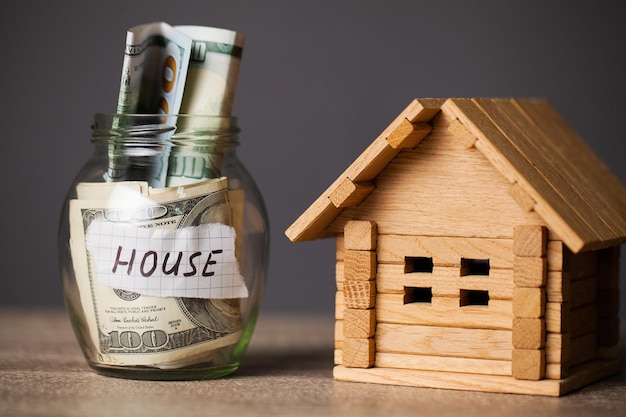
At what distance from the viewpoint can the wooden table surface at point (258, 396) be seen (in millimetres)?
1013

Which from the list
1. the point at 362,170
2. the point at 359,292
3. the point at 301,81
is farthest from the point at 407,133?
the point at 301,81

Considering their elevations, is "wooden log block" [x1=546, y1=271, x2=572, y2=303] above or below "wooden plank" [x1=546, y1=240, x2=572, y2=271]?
below

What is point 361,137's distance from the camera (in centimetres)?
196

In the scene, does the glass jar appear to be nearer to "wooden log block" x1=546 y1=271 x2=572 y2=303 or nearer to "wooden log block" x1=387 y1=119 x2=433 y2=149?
"wooden log block" x1=387 y1=119 x2=433 y2=149

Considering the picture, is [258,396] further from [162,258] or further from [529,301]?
[529,301]

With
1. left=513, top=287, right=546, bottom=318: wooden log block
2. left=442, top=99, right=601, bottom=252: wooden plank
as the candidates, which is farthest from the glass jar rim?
left=513, top=287, right=546, bottom=318: wooden log block

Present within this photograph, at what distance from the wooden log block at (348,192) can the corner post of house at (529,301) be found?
0.52 ft

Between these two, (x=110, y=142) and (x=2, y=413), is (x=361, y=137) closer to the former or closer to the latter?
(x=110, y=142)

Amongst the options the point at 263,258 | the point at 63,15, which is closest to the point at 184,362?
the point at 263,258

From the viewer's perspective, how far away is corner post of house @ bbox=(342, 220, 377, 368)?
115 centimetres

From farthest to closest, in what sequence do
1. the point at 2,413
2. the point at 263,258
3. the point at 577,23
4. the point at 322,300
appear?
the point at 322,300
the point at 577,23
the point at 263,258
the point at 2,413

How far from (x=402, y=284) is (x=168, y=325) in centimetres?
24

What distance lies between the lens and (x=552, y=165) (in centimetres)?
119

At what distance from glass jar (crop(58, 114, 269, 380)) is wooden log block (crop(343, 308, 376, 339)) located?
0.35 feet
